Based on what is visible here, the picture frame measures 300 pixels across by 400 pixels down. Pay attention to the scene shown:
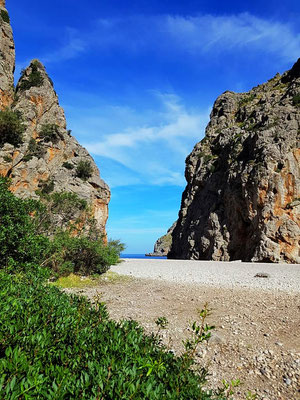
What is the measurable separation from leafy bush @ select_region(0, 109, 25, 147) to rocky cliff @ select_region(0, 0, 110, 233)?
97 mm

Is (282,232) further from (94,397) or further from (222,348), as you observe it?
(94,397)

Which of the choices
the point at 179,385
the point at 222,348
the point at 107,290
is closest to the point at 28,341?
the point at 179,385

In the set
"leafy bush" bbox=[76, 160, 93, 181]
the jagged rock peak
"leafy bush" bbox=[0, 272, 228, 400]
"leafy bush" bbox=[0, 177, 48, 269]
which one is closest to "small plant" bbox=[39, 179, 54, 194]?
A: "leafy bush" bbox=[76, 160, 93, 181]

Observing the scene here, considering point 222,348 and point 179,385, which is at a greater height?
point 179,385

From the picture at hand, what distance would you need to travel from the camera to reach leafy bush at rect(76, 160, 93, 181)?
113ft

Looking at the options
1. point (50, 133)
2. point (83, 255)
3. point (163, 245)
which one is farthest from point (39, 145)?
point (163, 245)

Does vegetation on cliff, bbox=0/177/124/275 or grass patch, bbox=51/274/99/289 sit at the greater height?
vegetation on cliff, bbox=0/177/124/275

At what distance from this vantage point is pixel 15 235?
25.8 feet

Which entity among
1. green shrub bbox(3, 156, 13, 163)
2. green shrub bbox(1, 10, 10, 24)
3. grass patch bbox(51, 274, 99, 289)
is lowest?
grass patch bbox(51, 274, 99, 289)

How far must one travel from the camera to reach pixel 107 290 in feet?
37.2

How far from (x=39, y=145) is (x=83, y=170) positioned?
21.0ft

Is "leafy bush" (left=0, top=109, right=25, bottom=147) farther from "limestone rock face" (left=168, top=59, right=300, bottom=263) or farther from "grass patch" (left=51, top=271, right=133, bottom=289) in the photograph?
"limestone rock face" (left=168, top=59, right=300, bottom=263)

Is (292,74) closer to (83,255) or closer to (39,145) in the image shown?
(39,145)

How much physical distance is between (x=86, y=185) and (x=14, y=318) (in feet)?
105
